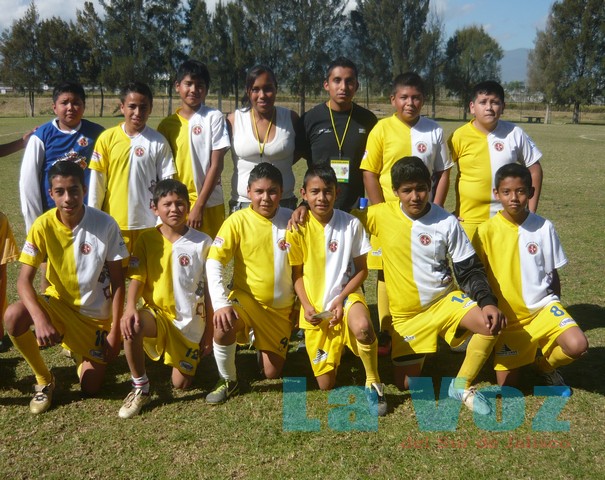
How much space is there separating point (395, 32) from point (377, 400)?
56.0 m

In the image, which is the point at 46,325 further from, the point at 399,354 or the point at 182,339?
the point at 399,354

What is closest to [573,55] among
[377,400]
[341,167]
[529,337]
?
[341,167]

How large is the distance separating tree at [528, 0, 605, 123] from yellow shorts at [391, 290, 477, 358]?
53.8 m

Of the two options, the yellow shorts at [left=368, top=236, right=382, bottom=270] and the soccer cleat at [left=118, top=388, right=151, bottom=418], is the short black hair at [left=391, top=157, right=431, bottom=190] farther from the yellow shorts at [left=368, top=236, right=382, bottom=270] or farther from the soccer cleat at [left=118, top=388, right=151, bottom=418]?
the soccer cleat at [left=118, top=388, right=151, bottom=418]

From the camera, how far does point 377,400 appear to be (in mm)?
3443

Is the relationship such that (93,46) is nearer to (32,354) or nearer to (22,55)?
(22,55)

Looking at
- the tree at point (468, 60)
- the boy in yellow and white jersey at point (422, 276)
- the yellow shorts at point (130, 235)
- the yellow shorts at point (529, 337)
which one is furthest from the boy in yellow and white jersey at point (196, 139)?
the tree at point (468, 60)

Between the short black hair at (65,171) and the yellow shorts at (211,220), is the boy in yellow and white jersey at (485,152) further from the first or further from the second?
the short black hair at (65,171)

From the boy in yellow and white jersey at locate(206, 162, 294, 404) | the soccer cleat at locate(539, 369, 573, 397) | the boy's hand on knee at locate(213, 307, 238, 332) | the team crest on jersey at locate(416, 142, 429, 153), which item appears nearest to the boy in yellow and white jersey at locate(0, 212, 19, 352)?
the boy in yellow and white jersey at locate(206, 162, 294, 404)

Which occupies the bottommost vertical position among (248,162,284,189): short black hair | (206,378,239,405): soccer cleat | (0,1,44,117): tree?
(206,378,239,405): soccer cleat

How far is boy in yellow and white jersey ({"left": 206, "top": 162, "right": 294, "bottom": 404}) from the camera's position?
3734 mm

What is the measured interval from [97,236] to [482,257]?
255 centimetres

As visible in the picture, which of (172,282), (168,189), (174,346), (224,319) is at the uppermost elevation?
(168,189)

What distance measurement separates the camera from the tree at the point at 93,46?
165 feet
